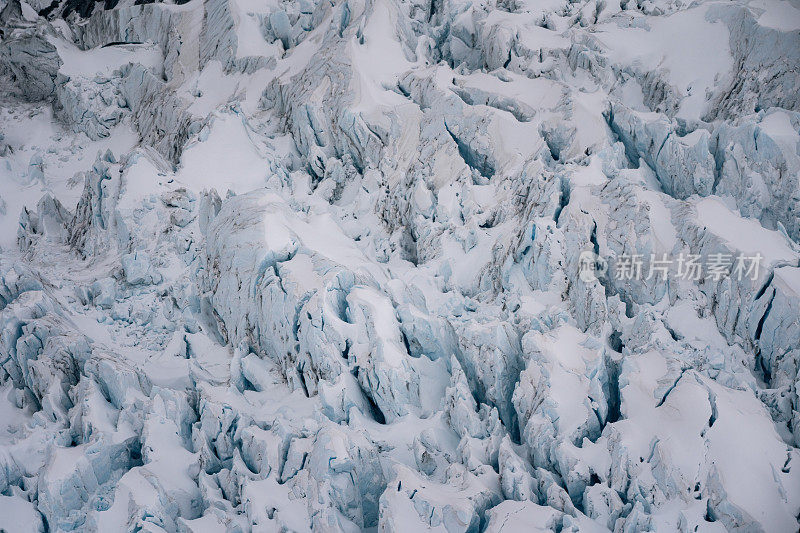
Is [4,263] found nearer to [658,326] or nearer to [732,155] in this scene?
[658,326]
